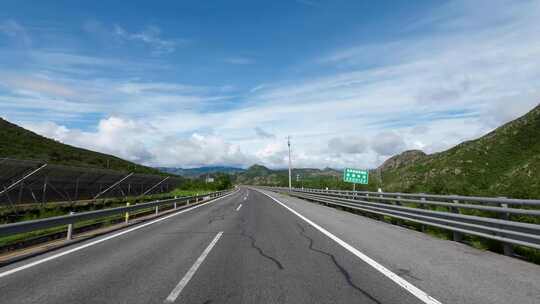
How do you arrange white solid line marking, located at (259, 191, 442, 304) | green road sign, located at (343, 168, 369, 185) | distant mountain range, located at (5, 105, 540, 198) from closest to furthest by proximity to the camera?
white solid line marking, located at (259, 191, 442, 304) < green road sign, located at (343, 168, 369, 185) < distant mountain range, located at (5, 105, 540, 198)

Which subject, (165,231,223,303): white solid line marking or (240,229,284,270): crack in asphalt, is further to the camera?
(240,229,284,270): crack in asphalt

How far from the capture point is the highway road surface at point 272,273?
5.01 m

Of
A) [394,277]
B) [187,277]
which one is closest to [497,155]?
[394,277]

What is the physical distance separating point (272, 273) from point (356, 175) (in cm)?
2421

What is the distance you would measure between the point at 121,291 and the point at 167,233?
20.9 feet

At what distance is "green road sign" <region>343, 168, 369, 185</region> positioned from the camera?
95.6 feet

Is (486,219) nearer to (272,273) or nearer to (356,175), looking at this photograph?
(272,273)

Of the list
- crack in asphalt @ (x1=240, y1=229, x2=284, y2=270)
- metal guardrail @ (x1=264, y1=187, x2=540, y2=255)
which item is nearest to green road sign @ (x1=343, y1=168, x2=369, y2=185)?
metal guardrail @ (x1=264, y1=187, x2=540, y2=255)

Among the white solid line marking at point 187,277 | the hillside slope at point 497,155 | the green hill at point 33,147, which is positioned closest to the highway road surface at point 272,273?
the white solid line marking at point 187,277

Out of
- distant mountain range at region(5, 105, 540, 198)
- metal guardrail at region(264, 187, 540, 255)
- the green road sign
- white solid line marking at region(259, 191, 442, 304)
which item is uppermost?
distant mountain range at region(5, 105, 540, 198)

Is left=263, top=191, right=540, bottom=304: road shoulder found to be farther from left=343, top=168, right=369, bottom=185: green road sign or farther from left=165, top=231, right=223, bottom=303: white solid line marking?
left=343, top=168, right=369, bottom=185: green road sign

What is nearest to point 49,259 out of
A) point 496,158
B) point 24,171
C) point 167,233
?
point 167,233

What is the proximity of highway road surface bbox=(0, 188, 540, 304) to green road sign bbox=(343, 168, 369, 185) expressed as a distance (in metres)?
19.3

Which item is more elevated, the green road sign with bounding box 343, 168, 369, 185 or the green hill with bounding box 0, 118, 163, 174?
the green hill with bounding box 0, 118, 163, 174
